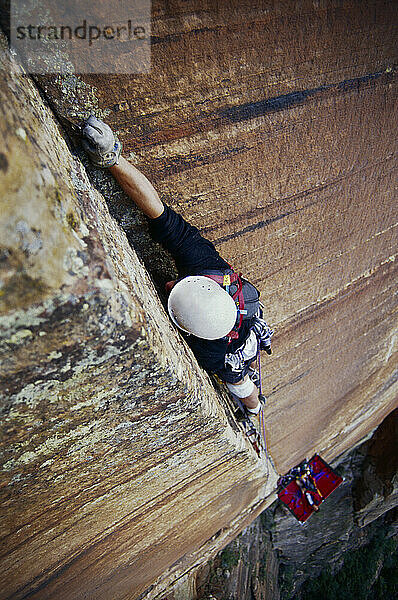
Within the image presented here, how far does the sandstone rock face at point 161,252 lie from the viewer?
0.79 meters

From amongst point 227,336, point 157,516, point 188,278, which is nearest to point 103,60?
point 188,278

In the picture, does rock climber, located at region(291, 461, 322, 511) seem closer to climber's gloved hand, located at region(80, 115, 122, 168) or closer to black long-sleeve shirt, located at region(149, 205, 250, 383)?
black long-sleeve shirt, located at region(149, 205, 250, 383)

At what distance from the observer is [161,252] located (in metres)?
1.69

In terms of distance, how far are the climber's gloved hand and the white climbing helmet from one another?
0.55 metres

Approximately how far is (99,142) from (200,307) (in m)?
0.70

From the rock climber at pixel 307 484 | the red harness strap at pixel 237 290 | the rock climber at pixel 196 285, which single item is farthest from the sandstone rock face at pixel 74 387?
the rock climber at pixel 307 484

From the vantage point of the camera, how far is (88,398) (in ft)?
3.19

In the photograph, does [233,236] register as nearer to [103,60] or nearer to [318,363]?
[103,60]

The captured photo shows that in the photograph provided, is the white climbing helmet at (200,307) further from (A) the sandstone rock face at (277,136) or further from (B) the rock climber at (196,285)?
(A) the sandstone rock face at (277,136)

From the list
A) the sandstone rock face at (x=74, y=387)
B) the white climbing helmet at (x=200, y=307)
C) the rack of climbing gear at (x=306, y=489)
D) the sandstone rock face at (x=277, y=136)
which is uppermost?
the sandstone rock face at (x=277, y=136)

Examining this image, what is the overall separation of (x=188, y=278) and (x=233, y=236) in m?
0.49

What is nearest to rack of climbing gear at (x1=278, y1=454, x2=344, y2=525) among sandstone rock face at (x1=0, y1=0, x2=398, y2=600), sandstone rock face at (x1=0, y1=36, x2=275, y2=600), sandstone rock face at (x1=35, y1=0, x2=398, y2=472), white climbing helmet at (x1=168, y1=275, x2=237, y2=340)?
sandstone rock face at (x1=0, y1=0, x2=398, y2=600)

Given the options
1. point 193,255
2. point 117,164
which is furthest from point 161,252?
point 117,164

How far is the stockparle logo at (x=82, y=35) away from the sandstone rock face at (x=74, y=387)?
0.42ft
